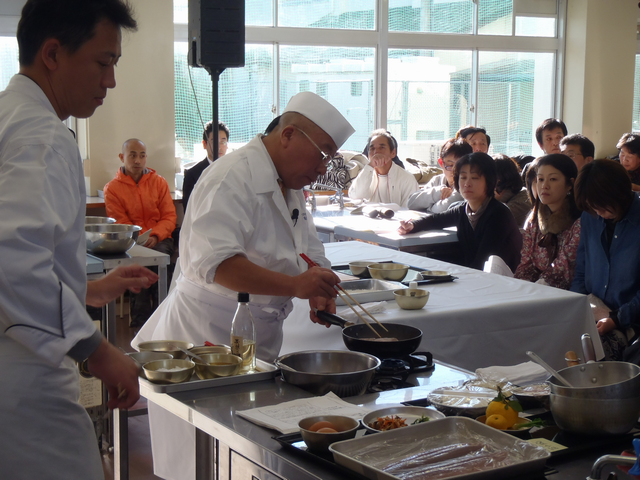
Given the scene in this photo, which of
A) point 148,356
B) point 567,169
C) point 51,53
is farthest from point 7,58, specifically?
point 51,53

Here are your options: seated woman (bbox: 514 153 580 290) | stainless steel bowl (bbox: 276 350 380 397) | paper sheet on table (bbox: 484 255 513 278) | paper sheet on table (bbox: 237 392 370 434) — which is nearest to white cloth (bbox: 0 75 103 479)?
paper sheet on table (bbox: 237 392 370 434)

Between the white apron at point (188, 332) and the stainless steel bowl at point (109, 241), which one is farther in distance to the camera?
the stainless steel bowl at point (109, 241)

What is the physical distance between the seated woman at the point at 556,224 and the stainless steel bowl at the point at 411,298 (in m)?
1.38

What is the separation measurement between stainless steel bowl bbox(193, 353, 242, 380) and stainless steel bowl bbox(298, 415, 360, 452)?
34 cm

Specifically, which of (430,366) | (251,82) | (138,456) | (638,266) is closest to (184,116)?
(251,82)

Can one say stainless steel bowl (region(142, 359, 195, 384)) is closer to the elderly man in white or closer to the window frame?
the elderly man in white

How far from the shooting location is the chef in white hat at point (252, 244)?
1.76 m

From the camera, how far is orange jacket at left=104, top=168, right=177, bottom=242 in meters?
5.43

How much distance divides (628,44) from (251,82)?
4.95m

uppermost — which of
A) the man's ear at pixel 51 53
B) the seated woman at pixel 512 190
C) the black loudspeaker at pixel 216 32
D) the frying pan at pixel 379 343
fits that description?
the black loudspeaker at pixel 216 32

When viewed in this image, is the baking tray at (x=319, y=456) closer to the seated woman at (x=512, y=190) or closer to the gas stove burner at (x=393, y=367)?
the gas stove burner at (x=393, y=367)

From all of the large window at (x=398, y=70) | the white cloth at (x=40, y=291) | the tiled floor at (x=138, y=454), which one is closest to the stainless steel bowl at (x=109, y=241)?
the tiled floor at (x=138, y=454)

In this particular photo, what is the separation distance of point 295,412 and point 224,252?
0.52 metres

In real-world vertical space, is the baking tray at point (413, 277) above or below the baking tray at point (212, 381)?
below
